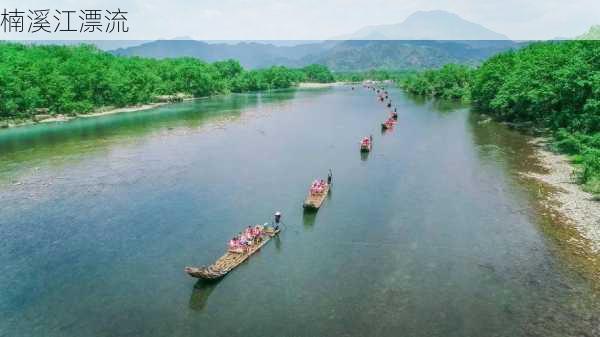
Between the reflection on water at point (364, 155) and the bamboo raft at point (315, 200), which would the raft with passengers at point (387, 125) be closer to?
the reflection on water at point (364, 155)

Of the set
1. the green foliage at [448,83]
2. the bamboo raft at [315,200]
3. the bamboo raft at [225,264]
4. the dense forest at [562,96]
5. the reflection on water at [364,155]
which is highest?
the green foliage at [448,83]

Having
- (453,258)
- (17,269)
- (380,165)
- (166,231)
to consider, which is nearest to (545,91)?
(380,165)

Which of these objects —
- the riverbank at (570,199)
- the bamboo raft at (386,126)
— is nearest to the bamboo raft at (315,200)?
the riverbank at (570,199)

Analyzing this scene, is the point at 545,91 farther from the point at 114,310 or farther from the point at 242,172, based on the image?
the point at 114,310

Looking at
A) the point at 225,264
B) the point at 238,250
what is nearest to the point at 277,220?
A: the point at 238,250

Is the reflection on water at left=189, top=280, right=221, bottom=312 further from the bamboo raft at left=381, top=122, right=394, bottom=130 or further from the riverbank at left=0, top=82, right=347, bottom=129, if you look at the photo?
the riverbank at left=0, top=82, right=347, bottom=129

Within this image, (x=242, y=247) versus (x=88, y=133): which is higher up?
(x=88, y=133)

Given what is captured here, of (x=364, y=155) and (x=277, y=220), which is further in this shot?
(x=364, y=155)

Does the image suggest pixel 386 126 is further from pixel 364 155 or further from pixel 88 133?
pixel 88 133
